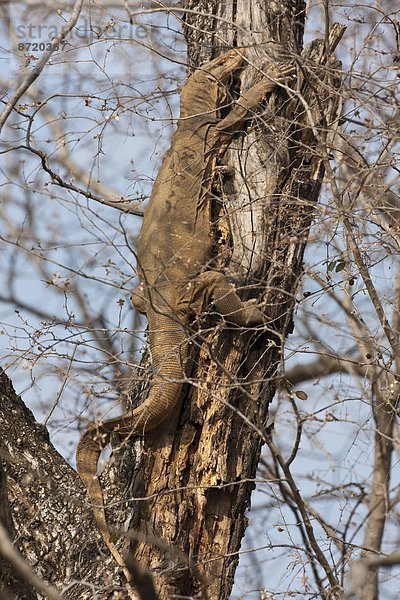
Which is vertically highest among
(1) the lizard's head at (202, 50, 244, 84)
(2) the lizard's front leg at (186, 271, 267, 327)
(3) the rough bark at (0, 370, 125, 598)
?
(1) the lizard's head at (202, 50, 244, 84)

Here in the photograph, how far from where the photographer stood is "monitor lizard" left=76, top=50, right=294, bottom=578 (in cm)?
521

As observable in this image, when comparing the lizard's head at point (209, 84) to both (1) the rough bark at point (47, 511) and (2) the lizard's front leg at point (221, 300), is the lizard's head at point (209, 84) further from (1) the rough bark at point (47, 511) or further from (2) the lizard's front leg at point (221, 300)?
(1) the rough bark at point (47, 511)

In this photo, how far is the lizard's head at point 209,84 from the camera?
6.07m

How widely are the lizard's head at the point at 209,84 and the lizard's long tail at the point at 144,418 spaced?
1654 millimetres

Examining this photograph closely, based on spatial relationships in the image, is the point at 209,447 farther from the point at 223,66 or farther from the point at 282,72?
the point at 223,66

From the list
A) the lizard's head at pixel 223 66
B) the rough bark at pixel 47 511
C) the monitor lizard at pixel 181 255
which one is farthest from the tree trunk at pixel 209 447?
the lizard's head at pixel 223 66

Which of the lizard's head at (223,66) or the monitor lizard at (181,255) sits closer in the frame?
the monitor lizard at (181,255)

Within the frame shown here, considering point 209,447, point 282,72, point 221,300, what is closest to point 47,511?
point 209,447

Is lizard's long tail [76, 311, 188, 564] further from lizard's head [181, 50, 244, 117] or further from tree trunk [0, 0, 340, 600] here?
lizard's head [181, 50, 244, 117]

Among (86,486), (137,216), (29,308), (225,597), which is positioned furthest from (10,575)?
(29,308)

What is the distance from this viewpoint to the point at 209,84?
20.7 ft

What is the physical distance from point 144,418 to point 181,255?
102 centimetres

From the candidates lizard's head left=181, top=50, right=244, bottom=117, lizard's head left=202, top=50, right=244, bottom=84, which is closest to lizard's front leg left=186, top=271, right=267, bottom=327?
lizard's head left=181, top=50, right=244, bottom=117

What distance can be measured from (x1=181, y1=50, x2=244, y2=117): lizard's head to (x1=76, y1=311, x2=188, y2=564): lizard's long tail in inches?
65.1
